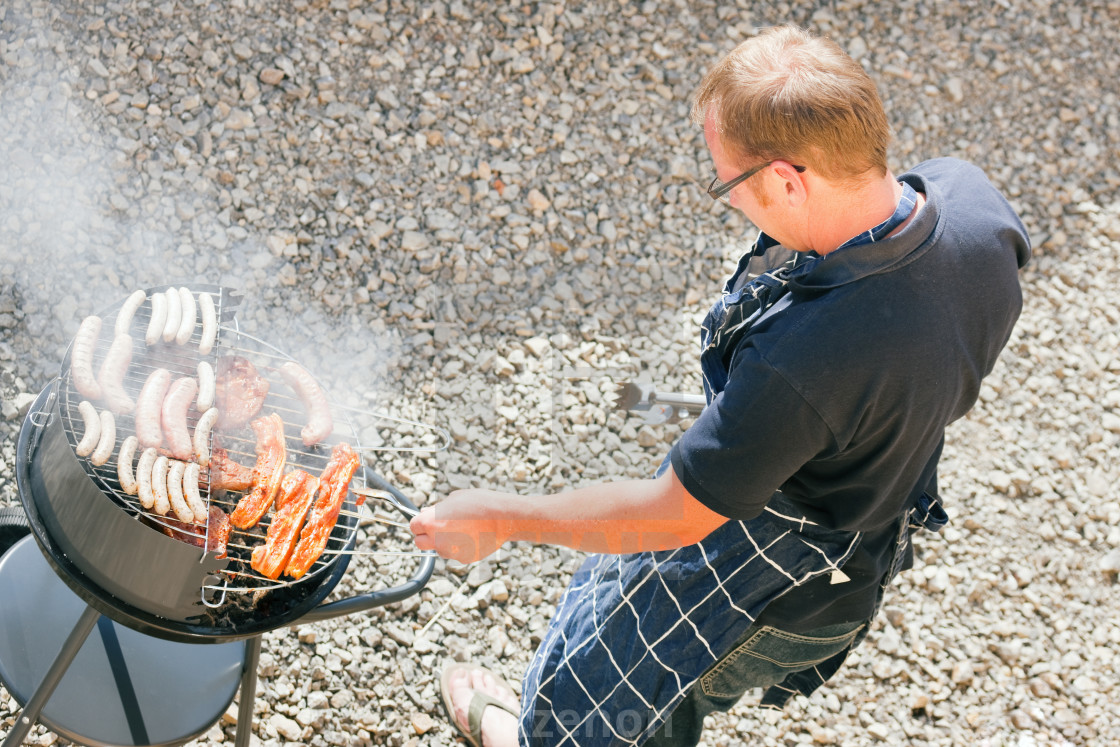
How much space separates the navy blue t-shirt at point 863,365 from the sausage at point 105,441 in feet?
3.76

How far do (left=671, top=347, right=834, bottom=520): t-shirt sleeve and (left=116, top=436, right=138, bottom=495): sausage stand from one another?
3.65ft

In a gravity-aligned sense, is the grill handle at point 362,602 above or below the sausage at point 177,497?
below

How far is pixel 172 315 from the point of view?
2059 millimetres

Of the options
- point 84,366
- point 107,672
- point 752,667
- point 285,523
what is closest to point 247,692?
point 107,672

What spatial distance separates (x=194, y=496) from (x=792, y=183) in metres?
1.32

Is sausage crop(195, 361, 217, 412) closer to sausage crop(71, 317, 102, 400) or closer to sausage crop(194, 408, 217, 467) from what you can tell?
→ sausage crop(194, 408, 217, 467)

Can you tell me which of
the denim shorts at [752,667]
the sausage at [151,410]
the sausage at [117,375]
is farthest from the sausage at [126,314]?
the denim shorts at [752,667]

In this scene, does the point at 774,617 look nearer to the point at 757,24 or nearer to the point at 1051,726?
the point at 1051,726

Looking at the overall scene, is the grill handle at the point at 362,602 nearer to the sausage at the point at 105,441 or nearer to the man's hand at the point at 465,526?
the man's hand at the point at 465,526

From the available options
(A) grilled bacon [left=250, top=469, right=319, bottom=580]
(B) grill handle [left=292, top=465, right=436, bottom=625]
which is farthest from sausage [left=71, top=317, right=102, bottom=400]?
(B) grill handle [left=292, top=465, right=436, bottom=625]

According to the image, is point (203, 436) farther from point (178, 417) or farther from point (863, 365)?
point (863, 365)

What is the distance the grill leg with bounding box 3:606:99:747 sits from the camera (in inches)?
75.2

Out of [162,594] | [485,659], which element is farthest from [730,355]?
[485,659]

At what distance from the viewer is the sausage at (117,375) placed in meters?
1.92
